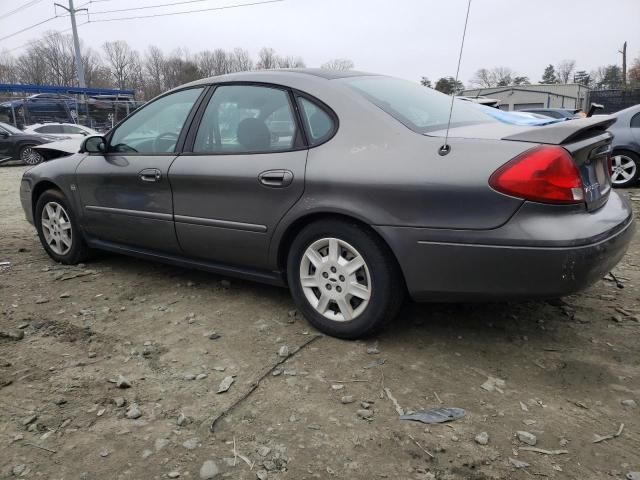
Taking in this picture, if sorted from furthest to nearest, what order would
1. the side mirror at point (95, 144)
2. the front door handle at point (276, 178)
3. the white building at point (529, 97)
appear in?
the white building at point (529, 97), the side mirror at point (95, 144), the front door handle at point (276, 178)

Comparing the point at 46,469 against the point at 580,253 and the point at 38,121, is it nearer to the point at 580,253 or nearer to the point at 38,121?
the point at 580,253

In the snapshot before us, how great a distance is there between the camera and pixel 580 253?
241cm

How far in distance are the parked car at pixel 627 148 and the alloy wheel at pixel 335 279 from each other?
23.0 feet

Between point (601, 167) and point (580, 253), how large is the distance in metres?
0.71

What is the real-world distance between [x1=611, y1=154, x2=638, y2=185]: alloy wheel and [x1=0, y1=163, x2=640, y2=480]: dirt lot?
208 inches

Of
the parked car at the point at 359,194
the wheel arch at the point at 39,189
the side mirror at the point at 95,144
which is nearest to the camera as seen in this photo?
the parked car at the point at 359,194

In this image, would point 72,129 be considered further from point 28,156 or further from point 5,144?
point 5,144

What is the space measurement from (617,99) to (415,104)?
26422mm

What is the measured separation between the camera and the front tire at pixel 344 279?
9.18 ft

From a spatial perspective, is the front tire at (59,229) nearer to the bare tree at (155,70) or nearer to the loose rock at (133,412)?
the loose rock at (133,412)

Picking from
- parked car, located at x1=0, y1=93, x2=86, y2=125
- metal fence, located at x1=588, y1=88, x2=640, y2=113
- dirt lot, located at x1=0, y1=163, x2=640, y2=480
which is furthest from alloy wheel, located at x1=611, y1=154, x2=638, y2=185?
parked car, located at x1=0, y1=93, x2=86, y2=125

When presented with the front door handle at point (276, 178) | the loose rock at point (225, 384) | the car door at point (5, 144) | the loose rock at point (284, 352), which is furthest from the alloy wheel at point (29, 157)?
the loose rock at point (225, 384)

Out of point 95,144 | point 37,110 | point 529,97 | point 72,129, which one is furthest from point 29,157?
point 529,97

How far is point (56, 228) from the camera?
4.68m
